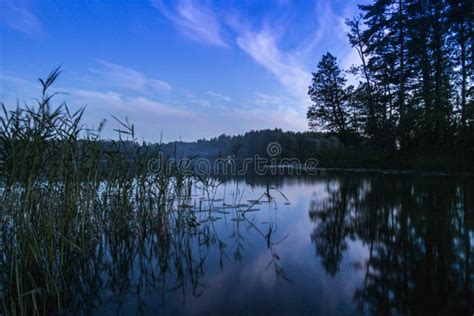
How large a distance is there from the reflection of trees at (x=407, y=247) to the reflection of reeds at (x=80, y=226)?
1332 millimetres

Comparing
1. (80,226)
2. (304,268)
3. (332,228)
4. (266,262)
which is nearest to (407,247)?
(332,228)

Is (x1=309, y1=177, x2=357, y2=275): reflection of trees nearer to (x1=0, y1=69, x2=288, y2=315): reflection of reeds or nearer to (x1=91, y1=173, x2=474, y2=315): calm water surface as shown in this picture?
(x1=91, y1=173, x2=474, y2=315): calm water surface

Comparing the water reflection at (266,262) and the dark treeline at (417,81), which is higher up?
the dark treeline at (417,81)

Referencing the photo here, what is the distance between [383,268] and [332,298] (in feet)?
2.98

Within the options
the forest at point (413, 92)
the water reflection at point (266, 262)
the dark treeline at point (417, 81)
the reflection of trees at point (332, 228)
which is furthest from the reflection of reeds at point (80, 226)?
the dark treeline at point (417, 81)

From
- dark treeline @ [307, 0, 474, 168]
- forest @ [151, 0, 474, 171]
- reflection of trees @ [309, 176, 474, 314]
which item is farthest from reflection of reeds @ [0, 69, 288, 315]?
dark treeline @ [307, 0, 474, 168]

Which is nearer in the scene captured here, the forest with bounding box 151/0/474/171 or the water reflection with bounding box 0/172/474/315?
the water reflection with bounding box 0/172/474/315

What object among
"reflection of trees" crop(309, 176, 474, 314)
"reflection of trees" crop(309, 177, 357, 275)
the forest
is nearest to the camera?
"reflection of trees" crop(309, 176, 474, 314)

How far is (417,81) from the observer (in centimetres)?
1600

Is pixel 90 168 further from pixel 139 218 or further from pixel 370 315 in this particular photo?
pixel 370 315

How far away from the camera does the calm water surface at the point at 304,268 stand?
2.10 m

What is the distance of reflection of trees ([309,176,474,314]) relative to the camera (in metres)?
2.08

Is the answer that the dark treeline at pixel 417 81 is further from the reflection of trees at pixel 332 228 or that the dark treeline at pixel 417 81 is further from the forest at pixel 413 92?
the reflection of trees at pixel 332 228

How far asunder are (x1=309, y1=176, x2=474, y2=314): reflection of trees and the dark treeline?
8029 millimetres
